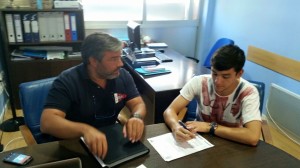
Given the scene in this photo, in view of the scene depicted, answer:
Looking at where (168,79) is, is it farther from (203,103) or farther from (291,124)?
(291,124)

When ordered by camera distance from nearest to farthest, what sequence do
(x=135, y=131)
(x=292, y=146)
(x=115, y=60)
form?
(x=135, y=131) → (x=115, y=60) → (x=292, y=146)

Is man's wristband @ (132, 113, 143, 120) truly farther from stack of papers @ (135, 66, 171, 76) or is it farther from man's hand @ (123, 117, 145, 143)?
stack of papers @ (135, 66, 171, 76)

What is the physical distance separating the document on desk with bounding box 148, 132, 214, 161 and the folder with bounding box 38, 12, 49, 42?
235cm

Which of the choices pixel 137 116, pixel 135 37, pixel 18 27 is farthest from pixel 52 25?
pixel 137 116

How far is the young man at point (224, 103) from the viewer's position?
1368mm

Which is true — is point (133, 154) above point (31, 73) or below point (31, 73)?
above

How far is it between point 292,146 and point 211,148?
182 centimetres

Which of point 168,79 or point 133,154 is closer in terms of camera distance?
point 133,154

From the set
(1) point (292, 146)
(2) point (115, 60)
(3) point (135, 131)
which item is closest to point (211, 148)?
(3) point (135, 131)

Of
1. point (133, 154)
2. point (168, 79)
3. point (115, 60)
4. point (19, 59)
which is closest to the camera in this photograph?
point (133, 154)

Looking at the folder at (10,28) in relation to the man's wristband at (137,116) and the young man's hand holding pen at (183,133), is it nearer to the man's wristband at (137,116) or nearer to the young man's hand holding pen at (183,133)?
the man's wristband at (137,116)

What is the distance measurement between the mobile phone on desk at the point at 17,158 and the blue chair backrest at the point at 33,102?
479 mm

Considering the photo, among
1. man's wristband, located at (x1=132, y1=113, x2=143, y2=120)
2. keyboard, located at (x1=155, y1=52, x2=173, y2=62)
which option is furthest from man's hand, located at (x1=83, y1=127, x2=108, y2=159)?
keyboard, located at (x1=155, y1=52, x2=173, y2=62)

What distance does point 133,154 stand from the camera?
1.19 metres
